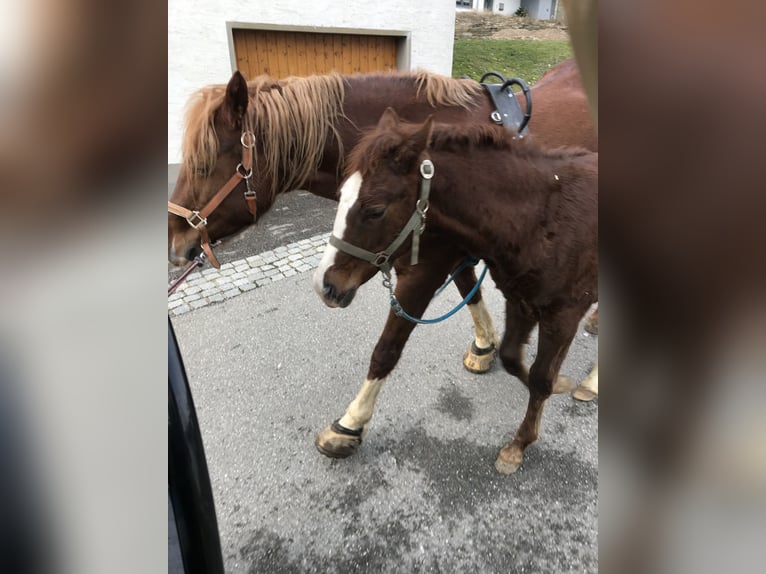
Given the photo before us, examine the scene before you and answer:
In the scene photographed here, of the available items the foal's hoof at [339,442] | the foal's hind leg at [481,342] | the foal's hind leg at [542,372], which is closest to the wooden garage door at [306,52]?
the foal's hind leg at [481,342]

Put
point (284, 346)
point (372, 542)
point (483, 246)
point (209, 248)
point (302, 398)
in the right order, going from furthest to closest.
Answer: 1. point (284, 346)
2. point (302, 398)
3. point (209, 248)
4. point (372, 542)
5. point (483, 246)

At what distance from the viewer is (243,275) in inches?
159

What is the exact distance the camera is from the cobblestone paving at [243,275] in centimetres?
363

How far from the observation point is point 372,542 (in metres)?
1.83

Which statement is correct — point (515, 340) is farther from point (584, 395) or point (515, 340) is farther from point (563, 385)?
point (584, 395)

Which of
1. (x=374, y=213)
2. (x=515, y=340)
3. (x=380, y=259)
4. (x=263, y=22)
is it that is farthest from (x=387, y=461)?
(x=263, y=22)

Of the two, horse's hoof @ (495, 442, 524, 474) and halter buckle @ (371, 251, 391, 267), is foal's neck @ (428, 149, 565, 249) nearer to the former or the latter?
halter buckle @ (371, 251, 391, 267)

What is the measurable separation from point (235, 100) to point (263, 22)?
420 centimetres

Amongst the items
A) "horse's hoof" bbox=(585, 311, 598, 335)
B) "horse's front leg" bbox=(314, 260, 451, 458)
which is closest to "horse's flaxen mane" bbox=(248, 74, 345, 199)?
"horse's front leg" bbox=(314, 260, 451, 458)

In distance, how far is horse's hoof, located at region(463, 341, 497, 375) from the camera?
9.21ft

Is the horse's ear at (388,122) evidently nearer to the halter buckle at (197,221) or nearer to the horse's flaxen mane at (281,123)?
the horse's flaxen mane at (281,123)
